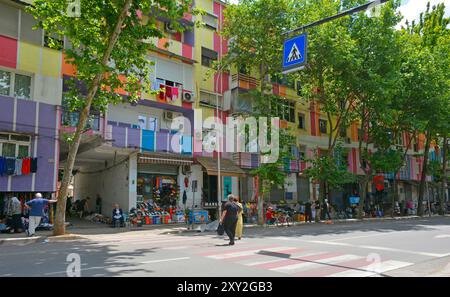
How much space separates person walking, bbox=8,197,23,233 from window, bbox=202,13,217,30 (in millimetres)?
18049

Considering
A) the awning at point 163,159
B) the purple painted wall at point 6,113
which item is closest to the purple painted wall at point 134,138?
the awning at point 163,159

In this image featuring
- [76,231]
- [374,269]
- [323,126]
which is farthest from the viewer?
[323,126]

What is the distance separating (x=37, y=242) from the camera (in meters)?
15.2

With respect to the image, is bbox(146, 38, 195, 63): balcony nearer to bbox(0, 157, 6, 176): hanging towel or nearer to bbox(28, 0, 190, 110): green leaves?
bbox(28, 0, 190, 110): green leaves

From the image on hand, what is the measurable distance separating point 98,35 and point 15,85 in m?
6.00

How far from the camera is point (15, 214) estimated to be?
17547 millimetres

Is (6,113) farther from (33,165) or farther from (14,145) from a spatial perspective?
(33,165)

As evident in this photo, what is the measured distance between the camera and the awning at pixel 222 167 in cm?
2505

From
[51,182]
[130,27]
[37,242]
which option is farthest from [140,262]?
[51,182]

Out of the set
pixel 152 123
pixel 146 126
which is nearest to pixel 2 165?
pixel 146 126

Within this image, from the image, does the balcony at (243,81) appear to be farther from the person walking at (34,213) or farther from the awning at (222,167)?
the person walking at (34,213)

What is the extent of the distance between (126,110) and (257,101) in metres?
7.91

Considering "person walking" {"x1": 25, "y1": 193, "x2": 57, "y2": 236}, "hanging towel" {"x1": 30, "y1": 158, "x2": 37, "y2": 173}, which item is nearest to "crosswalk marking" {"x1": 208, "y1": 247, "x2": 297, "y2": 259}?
"person walking" {"x1": 25, "y1": 193, "x2": 57, "y2": 236}

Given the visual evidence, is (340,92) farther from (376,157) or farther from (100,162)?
(100,162)
